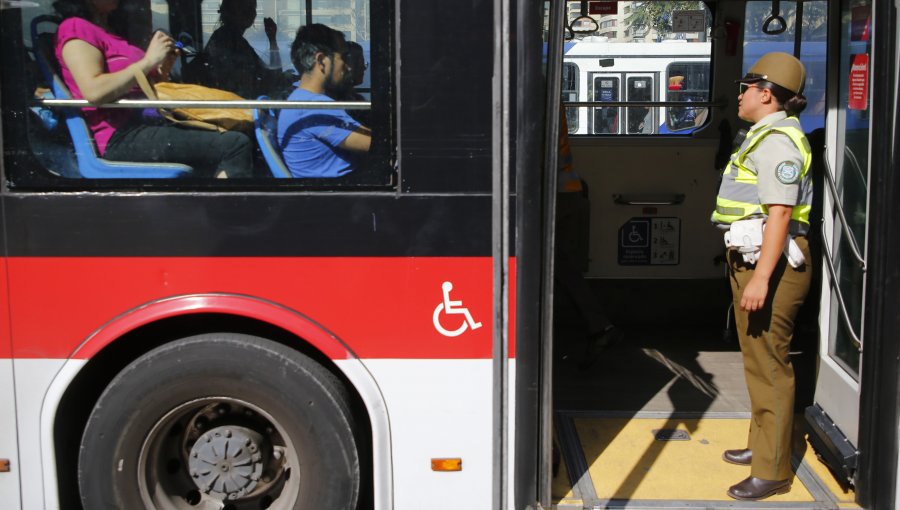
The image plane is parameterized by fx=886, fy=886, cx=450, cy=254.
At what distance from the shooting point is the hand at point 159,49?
310 centimetres

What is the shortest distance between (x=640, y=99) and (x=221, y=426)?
13.6ft

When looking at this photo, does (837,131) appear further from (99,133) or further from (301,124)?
(99,133)

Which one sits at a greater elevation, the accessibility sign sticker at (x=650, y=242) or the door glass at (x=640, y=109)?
the door glass at (x=640, y=109)

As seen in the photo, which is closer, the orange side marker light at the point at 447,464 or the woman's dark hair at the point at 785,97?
the orange side marker light at the point at 447,464

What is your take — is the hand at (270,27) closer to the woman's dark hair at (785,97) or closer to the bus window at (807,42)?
the woman's dark hair at (785,97)

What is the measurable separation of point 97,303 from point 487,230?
4.59ft

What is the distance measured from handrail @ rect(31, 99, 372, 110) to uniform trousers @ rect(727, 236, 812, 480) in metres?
1.69

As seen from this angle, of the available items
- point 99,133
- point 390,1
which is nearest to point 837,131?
point 390,1

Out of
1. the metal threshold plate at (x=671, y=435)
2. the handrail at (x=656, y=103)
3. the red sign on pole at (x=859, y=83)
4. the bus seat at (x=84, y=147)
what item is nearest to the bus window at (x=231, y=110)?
the bus seat at (x=84, y=147)

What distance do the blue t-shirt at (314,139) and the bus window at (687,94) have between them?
3873 millimetres

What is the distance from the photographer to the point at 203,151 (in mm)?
3154

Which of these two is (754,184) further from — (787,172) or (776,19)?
(776,19)

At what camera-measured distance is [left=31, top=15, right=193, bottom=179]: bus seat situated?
310 centimetres

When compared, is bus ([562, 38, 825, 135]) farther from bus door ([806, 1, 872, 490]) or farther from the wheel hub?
the wheel hub
